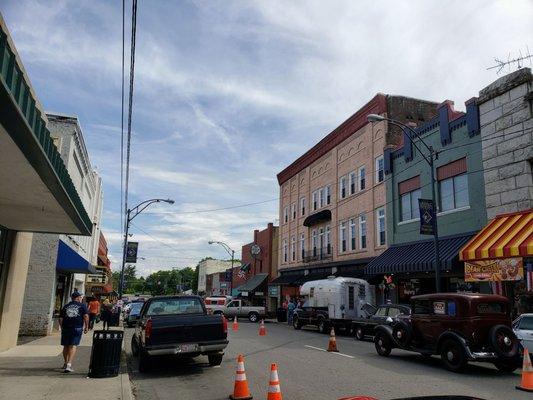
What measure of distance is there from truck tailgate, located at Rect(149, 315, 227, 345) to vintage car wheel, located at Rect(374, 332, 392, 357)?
5207mm

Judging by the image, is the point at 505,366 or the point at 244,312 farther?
the point at 244,312

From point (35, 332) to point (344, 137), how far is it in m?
23.1

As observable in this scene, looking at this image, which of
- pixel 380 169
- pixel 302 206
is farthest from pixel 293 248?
pixel 380 169

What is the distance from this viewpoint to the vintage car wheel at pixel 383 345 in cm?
1359

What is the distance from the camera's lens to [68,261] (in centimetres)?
2036

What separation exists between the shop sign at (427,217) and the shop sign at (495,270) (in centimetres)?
194

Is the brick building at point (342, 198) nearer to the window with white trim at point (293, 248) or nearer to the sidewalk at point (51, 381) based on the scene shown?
the window with white trim at point (293, 248)

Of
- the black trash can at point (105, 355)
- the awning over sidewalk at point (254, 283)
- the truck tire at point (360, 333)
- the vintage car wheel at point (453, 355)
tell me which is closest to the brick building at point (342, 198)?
the awning over sidewalk at point (254, 283)

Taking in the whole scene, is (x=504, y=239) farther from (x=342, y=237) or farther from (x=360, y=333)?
(x=342, y=237)

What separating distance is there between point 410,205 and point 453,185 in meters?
3.62

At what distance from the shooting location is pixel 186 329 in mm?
10469

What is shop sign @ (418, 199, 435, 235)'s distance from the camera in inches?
737

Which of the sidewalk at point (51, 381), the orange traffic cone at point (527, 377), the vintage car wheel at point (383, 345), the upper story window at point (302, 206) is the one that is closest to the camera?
the sidewalk at point (51, 381)

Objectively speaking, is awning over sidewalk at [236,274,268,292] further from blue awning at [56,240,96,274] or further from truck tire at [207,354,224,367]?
truck tire at [207,354,224,367]
